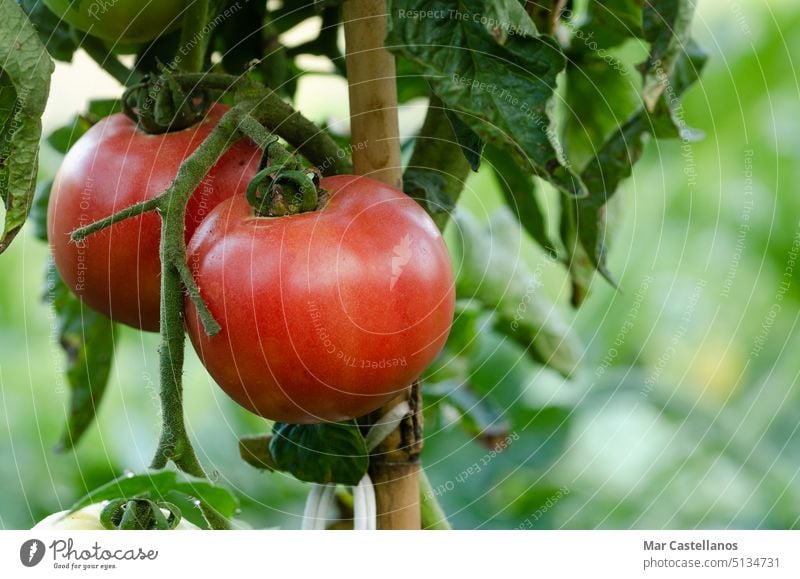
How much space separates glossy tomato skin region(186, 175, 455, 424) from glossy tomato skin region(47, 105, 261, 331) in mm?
34

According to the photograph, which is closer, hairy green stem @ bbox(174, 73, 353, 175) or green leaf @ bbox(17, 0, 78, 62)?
hairy green stem @ bbox(174, 73, 353, 175)

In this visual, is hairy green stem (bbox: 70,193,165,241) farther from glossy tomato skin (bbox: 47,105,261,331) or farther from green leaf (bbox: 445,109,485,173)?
green leaf (bbox: 445,109,485,173)

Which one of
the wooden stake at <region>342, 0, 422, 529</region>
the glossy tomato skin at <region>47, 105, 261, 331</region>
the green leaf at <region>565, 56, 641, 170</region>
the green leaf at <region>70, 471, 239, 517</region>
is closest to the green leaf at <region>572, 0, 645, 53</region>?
the green leaf at <region>565, 56, 641, 170</region>

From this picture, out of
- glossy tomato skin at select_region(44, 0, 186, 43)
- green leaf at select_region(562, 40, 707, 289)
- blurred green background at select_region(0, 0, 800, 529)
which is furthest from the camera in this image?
blurred green background at select_region(0, 0, 800, 529)

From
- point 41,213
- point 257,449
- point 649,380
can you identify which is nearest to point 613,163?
point 257,449

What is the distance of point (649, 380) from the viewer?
→ 1141mm

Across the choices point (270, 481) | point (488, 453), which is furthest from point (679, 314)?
point (270, 481)

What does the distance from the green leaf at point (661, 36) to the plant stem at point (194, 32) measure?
25cm

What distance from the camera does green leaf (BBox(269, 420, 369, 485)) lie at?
21.5 inches

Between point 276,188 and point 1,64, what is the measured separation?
0.44 ft

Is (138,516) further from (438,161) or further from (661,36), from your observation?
(661,36)

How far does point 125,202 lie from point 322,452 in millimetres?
181

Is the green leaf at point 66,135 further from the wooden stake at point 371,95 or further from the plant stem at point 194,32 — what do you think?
the wooden stake at point 371,95
